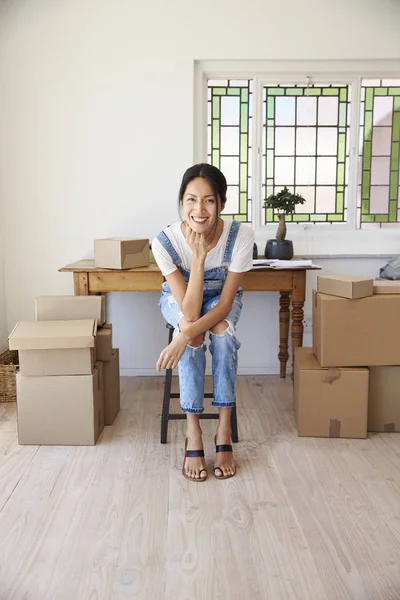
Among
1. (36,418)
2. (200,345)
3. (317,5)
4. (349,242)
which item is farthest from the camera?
(349,242)

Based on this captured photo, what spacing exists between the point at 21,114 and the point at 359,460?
2.68 metres

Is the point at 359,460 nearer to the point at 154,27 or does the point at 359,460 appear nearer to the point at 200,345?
the point at 200,345

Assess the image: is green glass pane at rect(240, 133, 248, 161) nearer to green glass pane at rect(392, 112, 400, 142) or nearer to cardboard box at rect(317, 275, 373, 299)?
green glass pane at rect(392, 112, 400, 142)

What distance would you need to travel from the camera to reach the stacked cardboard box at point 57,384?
2598 millimetres

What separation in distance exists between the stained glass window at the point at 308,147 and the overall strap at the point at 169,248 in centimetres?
139

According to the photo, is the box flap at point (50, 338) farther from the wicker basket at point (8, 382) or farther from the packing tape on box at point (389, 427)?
the packing tape on box at point (389, 427)

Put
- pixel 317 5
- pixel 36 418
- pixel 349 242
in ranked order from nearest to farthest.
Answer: pixel 36 418, pixel 317 5, pixel 349 242

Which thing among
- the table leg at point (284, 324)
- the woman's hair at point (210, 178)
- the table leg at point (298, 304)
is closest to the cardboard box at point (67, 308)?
the woman's hair at point (210, 178)

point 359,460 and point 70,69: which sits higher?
point 70,69

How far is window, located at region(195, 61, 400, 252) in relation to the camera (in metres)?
3.74

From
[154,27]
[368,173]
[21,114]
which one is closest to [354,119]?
[368,173]

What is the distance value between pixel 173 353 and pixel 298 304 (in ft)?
4.14

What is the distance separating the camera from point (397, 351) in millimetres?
2719

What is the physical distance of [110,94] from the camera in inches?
142
